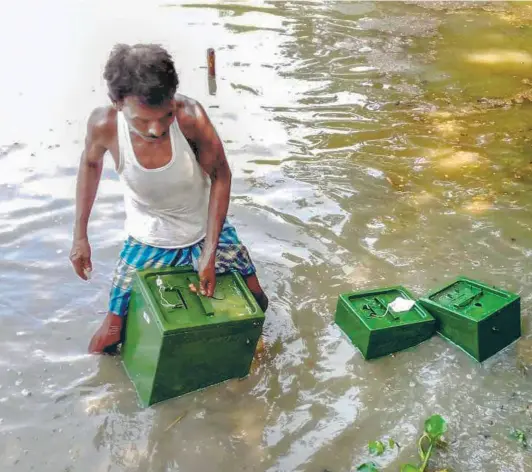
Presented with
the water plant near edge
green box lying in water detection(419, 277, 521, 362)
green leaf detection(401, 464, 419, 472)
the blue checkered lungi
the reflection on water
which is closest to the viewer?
green leaf detection(401, 464, 419, 472)

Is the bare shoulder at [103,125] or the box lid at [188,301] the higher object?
the bare shoulder at [103,125]

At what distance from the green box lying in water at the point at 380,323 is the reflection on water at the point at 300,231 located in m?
0.08

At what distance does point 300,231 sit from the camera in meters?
4.51

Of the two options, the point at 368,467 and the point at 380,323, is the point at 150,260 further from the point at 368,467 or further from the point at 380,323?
the point at 368,467

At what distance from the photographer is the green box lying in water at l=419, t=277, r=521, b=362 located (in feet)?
10.3

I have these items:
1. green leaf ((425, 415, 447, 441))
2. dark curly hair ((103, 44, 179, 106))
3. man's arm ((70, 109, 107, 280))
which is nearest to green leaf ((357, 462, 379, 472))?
green leaf ((425, 415, 447, 441))

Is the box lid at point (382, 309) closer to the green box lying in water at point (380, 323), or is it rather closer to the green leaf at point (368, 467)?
the green box lying in water at point (380, 323)

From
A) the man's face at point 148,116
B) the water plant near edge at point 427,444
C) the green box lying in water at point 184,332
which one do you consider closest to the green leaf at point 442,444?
the water plant near edge at point 427,444

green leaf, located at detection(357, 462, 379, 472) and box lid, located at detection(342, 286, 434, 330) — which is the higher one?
box lid, located at detection(342, 286, 434, 330)

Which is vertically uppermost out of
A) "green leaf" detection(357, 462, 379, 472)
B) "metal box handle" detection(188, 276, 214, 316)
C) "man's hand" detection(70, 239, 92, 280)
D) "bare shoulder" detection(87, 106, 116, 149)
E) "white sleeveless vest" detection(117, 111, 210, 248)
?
"bare shoulder" detection(87, 106, 116, 149)

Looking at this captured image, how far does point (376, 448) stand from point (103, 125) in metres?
1.91

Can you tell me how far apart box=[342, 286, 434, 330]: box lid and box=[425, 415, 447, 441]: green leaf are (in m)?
0.61

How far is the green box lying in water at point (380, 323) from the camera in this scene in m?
3.17

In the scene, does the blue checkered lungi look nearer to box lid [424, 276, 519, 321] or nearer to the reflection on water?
the reflection on water
